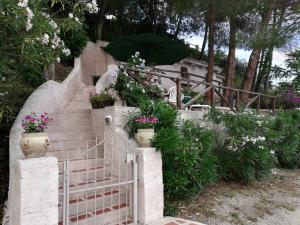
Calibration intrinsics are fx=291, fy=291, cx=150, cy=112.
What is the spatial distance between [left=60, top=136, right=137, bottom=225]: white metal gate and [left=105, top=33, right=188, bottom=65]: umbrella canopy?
5.15 meters

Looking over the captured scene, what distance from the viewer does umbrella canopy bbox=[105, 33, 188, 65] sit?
30.4 feet

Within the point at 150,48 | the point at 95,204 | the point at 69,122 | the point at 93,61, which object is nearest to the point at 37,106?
the point at 69,122

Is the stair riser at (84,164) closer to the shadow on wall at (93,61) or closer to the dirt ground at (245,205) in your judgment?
the dirt ground at (245,205)

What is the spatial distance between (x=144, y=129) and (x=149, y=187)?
2.77 ft

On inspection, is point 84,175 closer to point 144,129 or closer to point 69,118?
point 144,129

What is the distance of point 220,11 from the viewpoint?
27.2ft

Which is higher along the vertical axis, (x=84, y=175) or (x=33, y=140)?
(x=33, y=140)

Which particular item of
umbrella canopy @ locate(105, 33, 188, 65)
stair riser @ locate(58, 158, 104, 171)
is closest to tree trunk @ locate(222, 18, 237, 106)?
umbrella canopy @ locate(105, 33, 188, 65)

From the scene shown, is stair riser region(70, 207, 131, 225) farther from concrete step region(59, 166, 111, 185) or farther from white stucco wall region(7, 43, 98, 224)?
white stucco wall region(7, 43, 98, 224)

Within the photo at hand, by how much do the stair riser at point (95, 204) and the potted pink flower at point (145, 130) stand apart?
0.85 meters

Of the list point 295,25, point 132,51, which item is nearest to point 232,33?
point 295,25

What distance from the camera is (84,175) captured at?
4.51m

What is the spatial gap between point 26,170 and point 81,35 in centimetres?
1001

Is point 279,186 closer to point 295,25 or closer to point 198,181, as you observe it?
point 198,181
